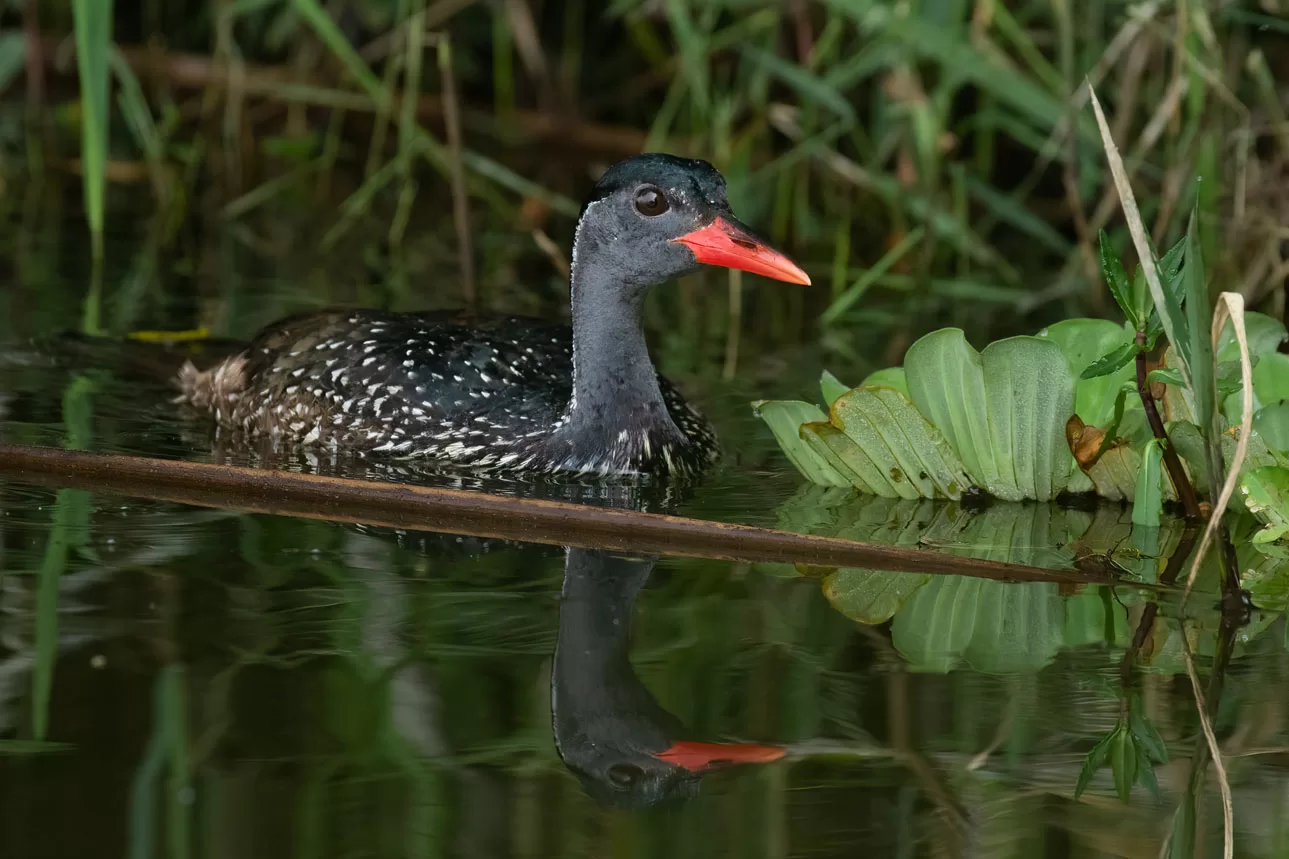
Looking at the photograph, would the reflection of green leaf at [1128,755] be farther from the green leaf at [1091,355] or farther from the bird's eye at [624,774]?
the green leaf at [1091,355]

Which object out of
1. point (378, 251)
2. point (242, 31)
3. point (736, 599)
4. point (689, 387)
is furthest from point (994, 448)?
point (242, 31)

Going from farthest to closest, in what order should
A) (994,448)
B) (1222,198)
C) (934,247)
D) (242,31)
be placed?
(242,31) → (934,247) → (1222,198) → (994,448)

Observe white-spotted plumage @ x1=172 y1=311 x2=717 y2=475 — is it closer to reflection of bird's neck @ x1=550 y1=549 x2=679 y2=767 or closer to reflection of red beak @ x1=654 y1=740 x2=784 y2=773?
reflection of bird's neck @ x1=550 y1=549 x2=679 y2=767

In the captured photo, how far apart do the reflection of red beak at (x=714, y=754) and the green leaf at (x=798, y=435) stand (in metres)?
2.08

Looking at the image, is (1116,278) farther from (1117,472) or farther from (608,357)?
(608,357)

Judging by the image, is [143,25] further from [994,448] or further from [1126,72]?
[994,448]

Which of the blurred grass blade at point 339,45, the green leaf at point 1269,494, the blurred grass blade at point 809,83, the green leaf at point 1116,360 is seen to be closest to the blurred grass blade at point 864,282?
the blurred grass blade at point 809,83

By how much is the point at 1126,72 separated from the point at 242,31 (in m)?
5.57

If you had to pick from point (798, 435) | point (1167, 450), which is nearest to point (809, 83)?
point (798, 435)

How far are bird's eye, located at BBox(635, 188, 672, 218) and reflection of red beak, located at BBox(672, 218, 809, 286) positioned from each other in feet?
0.40

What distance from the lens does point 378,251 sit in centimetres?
984

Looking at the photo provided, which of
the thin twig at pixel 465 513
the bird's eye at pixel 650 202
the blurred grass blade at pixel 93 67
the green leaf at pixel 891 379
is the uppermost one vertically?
the blurred grass blade at pixel 93 67

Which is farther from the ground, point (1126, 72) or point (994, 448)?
point (1126, 72)

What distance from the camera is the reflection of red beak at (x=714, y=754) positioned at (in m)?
3.46
